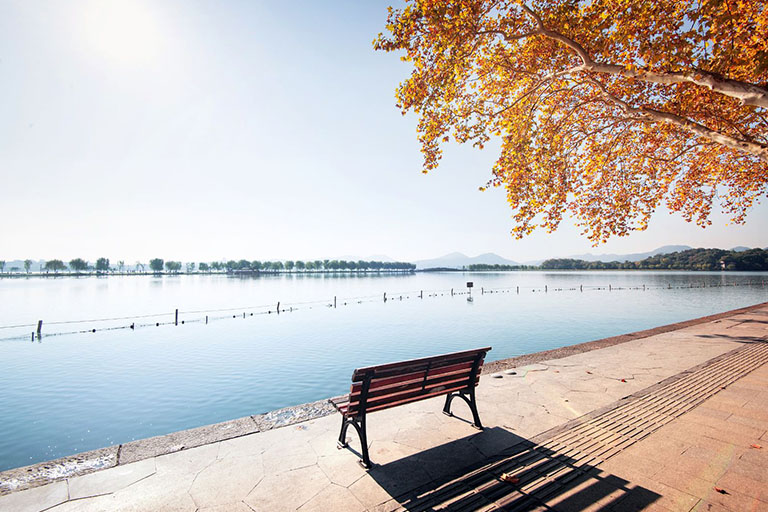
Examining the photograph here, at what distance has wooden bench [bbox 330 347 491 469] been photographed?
4.43 m

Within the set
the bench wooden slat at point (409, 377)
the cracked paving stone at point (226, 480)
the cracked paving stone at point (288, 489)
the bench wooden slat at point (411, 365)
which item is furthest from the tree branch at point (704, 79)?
the cracked paving stone at point (226, 480)

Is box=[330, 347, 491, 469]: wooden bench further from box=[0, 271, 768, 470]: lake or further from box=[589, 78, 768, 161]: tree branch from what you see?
box=[589, 78, 768, 161]: tree branch

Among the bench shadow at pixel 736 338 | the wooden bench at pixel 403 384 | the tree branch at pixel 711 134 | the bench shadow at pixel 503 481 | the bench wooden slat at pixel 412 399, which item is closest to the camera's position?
the bench shadow at pixel 503 481

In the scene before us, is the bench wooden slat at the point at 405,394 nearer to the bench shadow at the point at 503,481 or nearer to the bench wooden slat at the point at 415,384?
the bench wooden slat at the point at 415,384

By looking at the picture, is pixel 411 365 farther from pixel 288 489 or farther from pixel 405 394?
pixel 288 489

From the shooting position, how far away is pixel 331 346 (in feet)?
70.5

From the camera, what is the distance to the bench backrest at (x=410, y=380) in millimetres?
4438

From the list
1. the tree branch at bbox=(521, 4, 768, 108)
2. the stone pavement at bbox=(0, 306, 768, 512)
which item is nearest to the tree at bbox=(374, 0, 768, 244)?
the tree branch at bbox=(521, 4, 768, 108)

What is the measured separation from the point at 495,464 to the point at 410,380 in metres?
1.41

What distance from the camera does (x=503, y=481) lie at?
3.91 meters

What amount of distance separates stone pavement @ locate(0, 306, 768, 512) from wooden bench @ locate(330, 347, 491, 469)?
0.48 meters

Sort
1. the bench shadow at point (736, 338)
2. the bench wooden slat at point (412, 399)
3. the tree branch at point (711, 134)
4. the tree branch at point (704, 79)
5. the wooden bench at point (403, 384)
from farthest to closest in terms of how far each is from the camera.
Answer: the bench shadow at point (736, 338) < the tree branch at point (711, 134) < the tree branch at point (704, 79) < the bench wooden slat at point (412, 399) < the wooden bench at point (403, 384)

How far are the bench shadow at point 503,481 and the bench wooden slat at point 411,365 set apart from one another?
1081 millimetres

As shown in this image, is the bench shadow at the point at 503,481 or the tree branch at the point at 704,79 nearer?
the bench shadow at the point at 503,481
